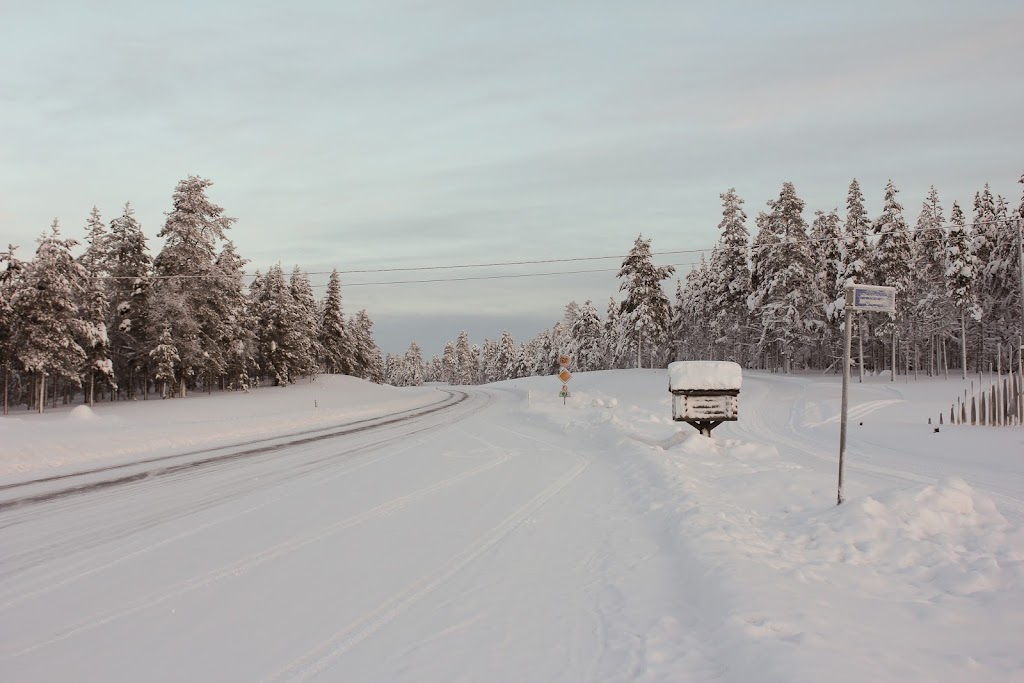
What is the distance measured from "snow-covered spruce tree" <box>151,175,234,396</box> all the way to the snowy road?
117ft

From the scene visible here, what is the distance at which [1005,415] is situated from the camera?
828 inches

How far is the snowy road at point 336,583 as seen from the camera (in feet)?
14.6

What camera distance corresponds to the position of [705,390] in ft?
51.8

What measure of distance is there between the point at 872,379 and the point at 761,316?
10663mm

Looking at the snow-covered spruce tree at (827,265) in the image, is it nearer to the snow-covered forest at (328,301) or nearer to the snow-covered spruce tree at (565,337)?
the snow-covered forest at (328,301)

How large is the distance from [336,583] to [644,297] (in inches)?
2302

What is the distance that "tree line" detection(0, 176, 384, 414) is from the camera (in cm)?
3972

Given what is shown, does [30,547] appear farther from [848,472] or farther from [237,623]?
[848,472]

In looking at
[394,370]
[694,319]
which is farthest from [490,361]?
[694,319]

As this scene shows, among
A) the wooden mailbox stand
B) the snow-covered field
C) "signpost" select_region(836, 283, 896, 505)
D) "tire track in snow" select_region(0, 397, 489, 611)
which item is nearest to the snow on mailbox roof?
the wooden mailbox stand

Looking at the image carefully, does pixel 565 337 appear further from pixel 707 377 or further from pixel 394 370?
pixel 707 377

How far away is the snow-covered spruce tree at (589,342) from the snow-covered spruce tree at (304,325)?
1790 inches

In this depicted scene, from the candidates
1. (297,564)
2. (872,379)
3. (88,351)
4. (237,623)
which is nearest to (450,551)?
(297,564)

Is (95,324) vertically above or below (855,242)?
below
